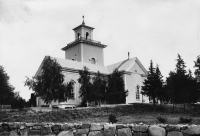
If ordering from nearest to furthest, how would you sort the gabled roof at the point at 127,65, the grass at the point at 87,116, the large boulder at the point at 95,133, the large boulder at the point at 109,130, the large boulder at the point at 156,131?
1. the large boulder at the point at 156,131
2. the large boulder at the point at 109,130
3. the large boulder at the point at 95,133
4. the grass at the point at 87,116
5. the gabled roof at the point at 127,65

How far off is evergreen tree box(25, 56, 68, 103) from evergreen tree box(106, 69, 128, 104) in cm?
695

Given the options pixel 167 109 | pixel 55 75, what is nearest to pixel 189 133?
pixel 167 109

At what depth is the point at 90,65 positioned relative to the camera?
1802 inches

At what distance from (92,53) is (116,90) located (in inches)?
616

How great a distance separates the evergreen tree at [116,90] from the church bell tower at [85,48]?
455 inches

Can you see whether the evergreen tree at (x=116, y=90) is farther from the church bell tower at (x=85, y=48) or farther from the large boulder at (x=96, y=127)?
the large boulder at (x=96, y=127)

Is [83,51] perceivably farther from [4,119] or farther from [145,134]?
[145,134]

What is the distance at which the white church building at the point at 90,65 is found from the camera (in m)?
40.6

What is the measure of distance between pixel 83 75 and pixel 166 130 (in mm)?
28908

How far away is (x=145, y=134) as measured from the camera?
25.6 ft

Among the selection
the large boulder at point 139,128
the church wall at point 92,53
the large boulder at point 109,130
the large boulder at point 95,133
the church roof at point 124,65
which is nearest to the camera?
the large boulder at point 139,128

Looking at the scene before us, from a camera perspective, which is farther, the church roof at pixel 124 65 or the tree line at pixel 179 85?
the church roof at pixel 124 65

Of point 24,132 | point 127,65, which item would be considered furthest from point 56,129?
point 127,65

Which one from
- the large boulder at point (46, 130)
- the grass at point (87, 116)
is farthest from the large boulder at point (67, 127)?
the grass at point (87, 116)
